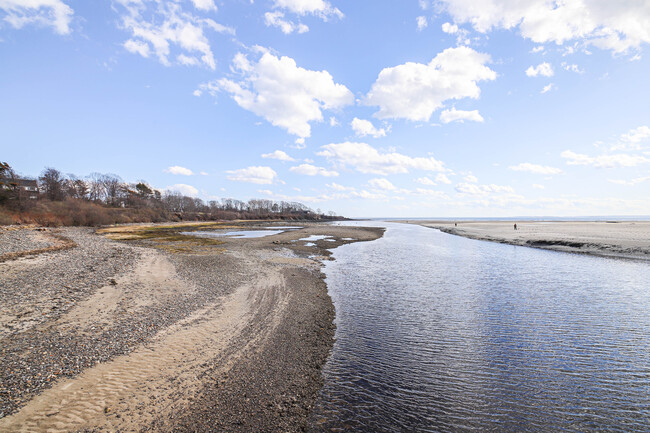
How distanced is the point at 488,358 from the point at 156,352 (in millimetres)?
11227

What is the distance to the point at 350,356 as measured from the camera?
9445 millimetres

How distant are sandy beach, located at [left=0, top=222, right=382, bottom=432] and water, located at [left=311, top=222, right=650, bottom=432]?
143cm

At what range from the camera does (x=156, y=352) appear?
874 cm

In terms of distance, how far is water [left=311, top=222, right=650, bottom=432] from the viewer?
6613 mm

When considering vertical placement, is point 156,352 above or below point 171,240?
above

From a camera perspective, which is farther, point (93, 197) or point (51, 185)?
point (93, 197)

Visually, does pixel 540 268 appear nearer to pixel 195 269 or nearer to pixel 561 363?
pixel 561 363

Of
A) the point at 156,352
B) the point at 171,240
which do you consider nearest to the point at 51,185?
the point at 171,240

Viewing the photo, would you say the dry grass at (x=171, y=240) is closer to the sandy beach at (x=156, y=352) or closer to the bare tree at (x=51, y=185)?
the sandy beach at (x=156, y=352)

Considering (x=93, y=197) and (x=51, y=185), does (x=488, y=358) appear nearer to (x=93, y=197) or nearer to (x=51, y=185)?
(x=51, y=185)

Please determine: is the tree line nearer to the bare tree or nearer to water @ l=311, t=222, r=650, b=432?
the bare tree

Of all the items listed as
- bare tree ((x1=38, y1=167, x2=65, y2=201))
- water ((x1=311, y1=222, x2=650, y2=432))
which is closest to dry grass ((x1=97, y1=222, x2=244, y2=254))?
water ((x1=311, y1=222, x2=650, y2=432))

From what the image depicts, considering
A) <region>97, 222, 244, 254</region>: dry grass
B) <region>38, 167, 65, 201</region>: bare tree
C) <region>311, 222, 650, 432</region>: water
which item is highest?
<region>38, 167, 65, 201</region>: bare tree

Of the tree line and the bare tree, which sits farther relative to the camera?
the bare tree
